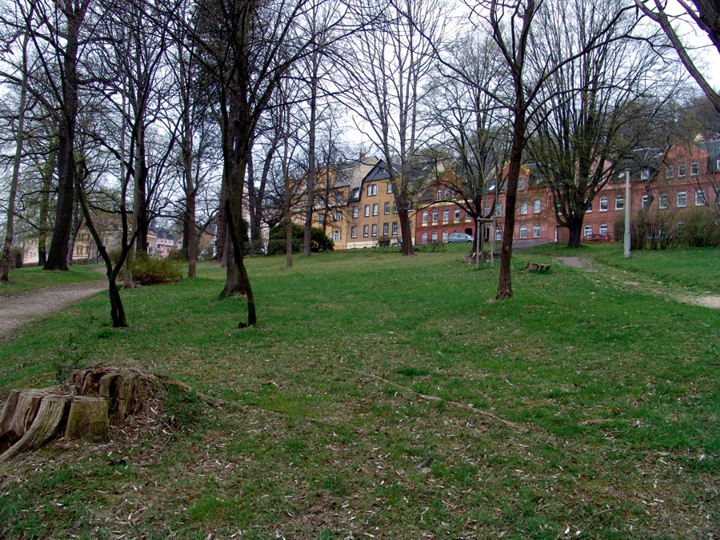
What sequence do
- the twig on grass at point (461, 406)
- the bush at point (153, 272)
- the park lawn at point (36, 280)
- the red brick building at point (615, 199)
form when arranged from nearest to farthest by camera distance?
the twig on grass at point (461, 406) < the park lawn at point (36, 280) < the bush at point (153, 272) < the red brick building at point (615, 199)

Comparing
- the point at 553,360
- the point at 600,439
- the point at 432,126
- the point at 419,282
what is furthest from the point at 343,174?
the point at 600,439

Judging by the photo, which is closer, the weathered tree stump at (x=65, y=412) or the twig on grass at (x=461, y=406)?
the weathered tree stump at (x=65, y=412)

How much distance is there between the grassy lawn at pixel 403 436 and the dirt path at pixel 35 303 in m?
2.95

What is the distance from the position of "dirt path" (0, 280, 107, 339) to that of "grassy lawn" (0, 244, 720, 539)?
2954 millimetres

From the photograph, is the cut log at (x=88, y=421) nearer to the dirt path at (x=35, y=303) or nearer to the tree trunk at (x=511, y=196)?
the dirt path at (x=35, y=303)

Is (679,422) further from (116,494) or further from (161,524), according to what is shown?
(116,494)

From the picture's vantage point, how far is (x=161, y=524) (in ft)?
9.63

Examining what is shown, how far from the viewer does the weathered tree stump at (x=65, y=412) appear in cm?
369

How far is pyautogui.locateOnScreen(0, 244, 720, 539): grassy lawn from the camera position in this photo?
2.98 meters

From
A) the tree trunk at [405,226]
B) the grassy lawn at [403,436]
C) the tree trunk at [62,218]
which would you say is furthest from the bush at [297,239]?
the grassy lawn at [403,436]

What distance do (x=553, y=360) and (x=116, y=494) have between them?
513 centimetres

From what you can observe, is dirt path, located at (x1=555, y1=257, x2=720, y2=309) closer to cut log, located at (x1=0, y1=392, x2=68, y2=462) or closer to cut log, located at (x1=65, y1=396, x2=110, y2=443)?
cut log, located at (x1=65, y1=396, x2=110, y2=443)

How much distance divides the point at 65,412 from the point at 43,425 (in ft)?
0.55

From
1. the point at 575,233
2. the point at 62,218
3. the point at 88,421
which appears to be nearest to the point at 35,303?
the point at 62,218
